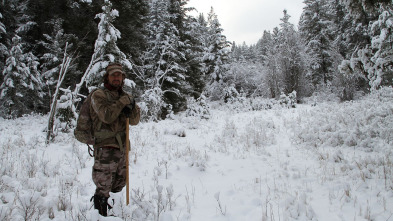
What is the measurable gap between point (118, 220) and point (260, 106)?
20241 mm

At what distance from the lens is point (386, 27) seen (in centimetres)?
576

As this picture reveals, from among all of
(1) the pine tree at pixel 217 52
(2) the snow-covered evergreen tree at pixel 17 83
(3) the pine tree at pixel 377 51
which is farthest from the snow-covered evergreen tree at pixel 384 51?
(1) the pine tree at pixel 217 52

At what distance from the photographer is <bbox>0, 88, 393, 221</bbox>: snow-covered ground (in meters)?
3.17

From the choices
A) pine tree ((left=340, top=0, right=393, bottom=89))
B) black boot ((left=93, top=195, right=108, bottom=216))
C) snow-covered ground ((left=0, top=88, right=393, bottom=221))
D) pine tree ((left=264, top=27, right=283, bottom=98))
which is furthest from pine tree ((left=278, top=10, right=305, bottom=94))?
black boot ((left=93, top=195, right=108, bottom=216))

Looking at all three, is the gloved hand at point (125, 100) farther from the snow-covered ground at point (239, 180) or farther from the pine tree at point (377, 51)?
the pine tree at point (377, 51)

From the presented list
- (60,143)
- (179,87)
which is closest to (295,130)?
(60,143)

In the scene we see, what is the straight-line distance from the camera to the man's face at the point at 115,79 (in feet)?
10.7

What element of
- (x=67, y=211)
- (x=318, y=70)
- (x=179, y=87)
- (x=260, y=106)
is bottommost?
(x=67, y=211)

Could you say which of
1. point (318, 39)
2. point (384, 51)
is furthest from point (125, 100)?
point (318, 39)

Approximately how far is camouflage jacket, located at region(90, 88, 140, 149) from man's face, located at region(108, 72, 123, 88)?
121 millimetres

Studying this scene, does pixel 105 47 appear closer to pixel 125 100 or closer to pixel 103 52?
pixel 103 52

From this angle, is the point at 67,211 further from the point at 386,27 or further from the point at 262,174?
the point at 386,27

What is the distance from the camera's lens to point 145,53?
19938mm

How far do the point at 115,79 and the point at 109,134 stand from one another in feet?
2.61
